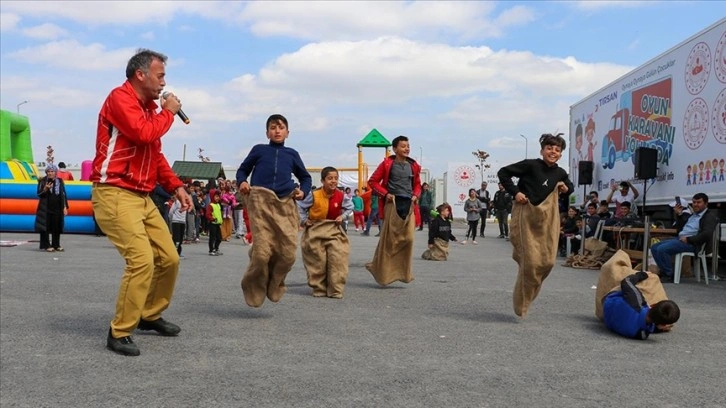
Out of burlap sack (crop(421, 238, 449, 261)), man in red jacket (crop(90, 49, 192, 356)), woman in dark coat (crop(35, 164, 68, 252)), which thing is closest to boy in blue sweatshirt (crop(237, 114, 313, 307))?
man in red jacket (crop(90, 49, 192, 356))

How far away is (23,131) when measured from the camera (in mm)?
27875

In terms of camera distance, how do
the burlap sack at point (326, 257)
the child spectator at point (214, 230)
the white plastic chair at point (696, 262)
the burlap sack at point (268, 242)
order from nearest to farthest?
1. the burlap sack at point (268, 242)
2. the burlap sack at point (326, 257)
3. the white plastic chair at point (696, 262)
4. the child spectator at point (214, 230)

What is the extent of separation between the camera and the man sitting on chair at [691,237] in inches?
428

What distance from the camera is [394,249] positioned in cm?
953

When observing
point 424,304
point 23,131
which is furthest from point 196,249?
point 23,131

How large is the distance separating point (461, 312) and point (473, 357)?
2.22m

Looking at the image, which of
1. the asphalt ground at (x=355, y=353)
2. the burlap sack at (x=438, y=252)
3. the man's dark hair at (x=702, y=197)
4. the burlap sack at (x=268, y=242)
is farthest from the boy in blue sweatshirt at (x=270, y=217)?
the burlap sack at (x=438, y=252)

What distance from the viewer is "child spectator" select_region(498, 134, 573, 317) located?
6879mm

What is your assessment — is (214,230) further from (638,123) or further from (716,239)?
(716,239)

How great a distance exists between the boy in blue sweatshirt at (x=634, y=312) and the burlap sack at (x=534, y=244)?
2.09 feet

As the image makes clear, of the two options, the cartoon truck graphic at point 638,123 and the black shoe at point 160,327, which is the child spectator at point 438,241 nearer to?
the cartoon truck graphic at point 638,123

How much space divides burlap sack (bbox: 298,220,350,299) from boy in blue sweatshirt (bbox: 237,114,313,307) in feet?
5.34

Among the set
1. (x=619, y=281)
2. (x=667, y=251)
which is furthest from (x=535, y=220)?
(x=667, y=251)

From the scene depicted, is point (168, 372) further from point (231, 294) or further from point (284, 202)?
point (231, 294)
